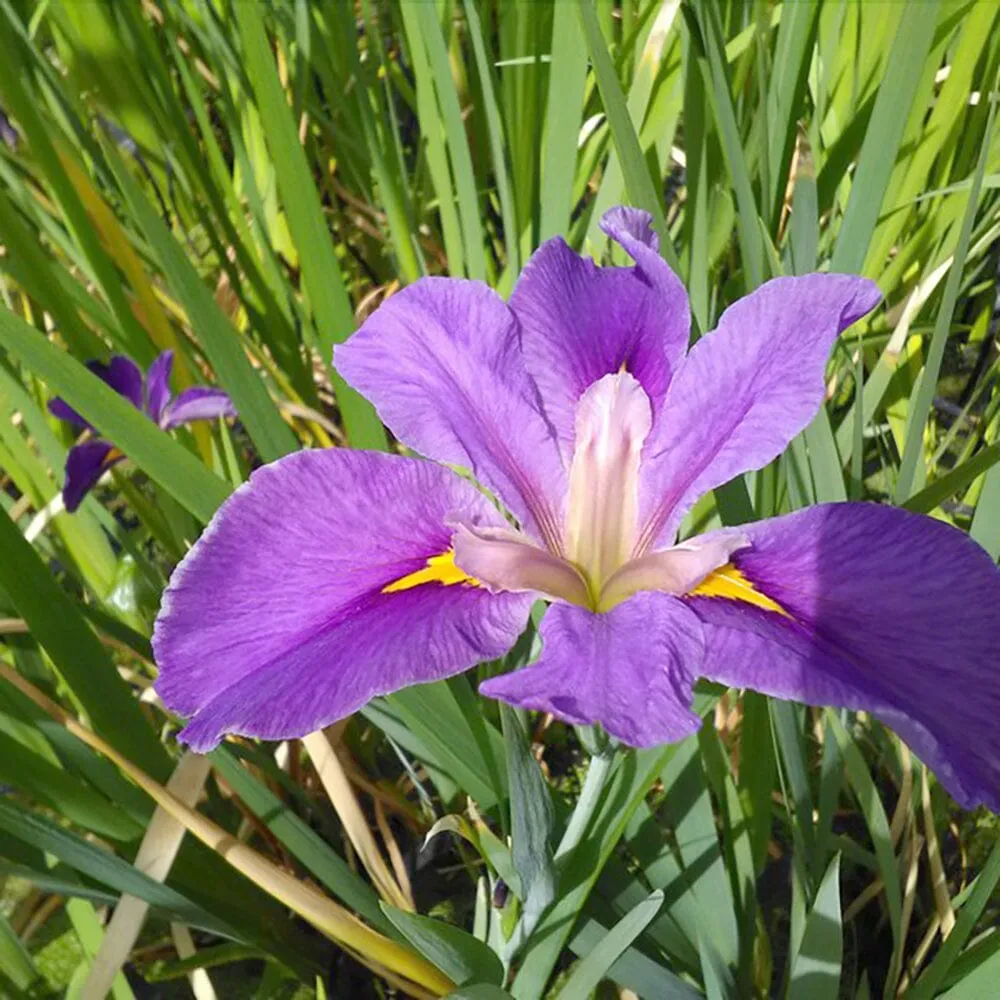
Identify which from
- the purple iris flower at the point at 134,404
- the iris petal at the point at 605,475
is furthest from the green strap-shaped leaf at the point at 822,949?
the purple iris flower at the point at 134,404

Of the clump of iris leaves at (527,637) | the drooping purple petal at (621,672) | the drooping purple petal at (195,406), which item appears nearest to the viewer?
the drooping purple petal at (621,672)

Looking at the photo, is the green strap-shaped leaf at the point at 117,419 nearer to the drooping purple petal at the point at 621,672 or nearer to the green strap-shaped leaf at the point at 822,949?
the drooping purple petal at the point at 621,672

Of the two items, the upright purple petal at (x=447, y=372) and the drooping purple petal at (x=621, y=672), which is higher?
the upright purple petal at (x=447, y=372)

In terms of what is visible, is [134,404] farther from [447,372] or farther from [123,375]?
[447,372]

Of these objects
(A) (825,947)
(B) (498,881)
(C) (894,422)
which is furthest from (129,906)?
(C) (894,422)

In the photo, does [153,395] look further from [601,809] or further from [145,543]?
[601,809]

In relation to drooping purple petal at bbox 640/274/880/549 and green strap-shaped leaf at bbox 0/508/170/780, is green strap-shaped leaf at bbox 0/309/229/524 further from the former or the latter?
drooping purple petal at bbox 640/274/880/549

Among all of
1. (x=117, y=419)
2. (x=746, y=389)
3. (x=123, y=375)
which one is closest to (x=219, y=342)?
(x=117, y=419)

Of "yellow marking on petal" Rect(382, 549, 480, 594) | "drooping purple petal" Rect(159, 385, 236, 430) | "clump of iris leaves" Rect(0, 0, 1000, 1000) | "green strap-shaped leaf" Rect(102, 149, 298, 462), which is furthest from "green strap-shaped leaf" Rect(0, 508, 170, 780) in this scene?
"drooping purple petal" Rect(159, 385, 236, 430)
